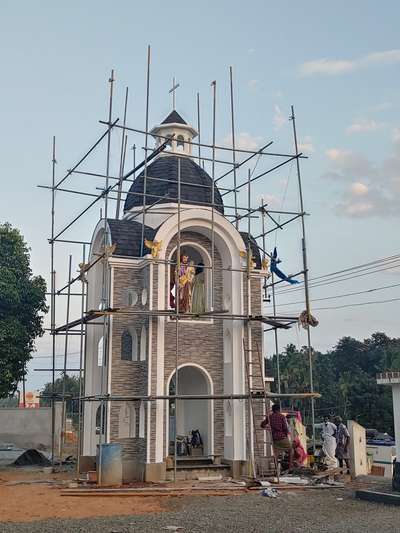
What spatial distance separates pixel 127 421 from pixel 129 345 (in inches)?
89.2

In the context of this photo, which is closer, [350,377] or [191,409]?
[191,409]

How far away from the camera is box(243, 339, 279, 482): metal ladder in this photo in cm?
1778

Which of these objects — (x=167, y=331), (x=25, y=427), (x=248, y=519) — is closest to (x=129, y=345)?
(x=167, y=331)

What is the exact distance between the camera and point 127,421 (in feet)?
59.9

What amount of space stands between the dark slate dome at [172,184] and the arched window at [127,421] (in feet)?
21.0

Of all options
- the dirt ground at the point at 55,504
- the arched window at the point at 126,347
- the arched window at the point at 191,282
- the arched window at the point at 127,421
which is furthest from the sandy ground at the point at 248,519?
the arched window at the point at 191,282

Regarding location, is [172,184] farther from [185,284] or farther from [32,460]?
[32,460]

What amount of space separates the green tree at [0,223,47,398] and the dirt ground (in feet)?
16.3

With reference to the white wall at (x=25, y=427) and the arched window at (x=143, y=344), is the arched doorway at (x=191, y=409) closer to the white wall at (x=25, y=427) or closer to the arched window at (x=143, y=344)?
the arched window at (x=143, y=344)

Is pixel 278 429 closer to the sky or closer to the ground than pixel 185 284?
closer to the ground

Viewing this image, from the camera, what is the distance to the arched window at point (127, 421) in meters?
17.9

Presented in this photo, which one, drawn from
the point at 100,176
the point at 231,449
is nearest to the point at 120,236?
the point at 100,176

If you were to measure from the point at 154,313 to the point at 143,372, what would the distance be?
2226 millimetres

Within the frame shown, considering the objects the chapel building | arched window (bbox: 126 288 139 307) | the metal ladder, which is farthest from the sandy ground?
arched window (bbox: 126 288 139 307)
